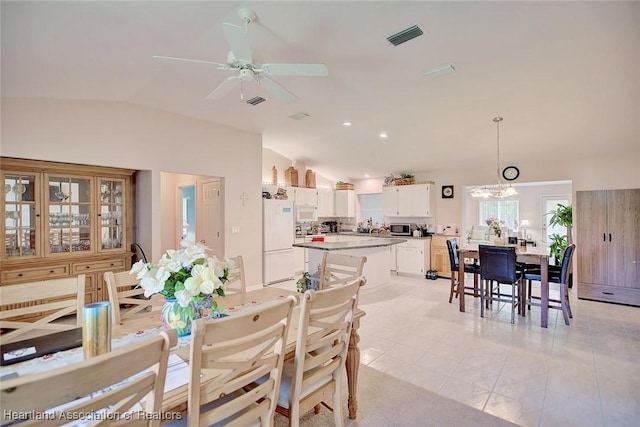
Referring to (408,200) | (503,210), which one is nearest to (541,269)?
(408,200)

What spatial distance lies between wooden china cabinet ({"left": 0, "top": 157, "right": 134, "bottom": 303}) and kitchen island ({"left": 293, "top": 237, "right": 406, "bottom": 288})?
8.92 feet

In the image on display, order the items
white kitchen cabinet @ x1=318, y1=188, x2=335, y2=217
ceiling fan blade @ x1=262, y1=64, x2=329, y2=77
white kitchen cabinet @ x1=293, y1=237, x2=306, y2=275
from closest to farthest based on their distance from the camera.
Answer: ceiling fan blade @ x1=262, y1=64, x2=329, y2=77 < white kitchen cabinet @ x1=293, y1=237, x2=306, y2=275 < white kitchen cabinet @ x1=318, y1=188, x2=335, y2=217

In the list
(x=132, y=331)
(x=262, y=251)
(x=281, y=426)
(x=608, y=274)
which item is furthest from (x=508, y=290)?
(x=132, y=331)

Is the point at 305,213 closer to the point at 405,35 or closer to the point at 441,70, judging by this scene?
the point at 441,70

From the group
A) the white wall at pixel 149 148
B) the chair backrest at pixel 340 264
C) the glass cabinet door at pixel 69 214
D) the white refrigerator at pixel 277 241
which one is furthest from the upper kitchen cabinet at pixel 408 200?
the glass cabinet door at pixel 69 214

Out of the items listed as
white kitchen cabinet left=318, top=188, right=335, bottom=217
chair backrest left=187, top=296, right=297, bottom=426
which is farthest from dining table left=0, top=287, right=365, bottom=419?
white kitchen cabinet left=318, top=188, right=335, bottom=217

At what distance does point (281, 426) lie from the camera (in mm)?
2025

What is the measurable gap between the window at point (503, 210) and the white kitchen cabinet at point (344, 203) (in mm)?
3811

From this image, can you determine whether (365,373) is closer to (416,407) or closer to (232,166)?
(416,407)

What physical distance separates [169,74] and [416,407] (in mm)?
3946

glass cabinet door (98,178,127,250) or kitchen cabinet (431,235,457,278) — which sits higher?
glass cabinet door (98,178,127,250)

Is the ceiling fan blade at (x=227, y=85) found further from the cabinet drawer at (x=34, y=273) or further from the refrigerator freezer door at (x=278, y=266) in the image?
the refrigerator freezer door at (x=278, y=266)

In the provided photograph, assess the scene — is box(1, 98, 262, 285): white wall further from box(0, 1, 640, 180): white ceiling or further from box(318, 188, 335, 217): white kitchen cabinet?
box(318, 188, 335, 217): white kitchen cabinet

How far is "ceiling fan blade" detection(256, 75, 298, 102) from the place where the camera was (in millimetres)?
2513
